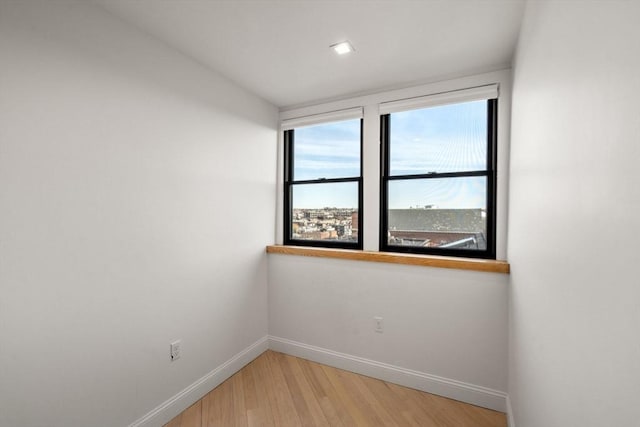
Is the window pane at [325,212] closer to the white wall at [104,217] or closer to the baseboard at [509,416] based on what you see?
the white wall at [104,217]

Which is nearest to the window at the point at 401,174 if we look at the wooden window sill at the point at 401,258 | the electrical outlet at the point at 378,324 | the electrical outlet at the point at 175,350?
the wooden window sill at the point at 401,258

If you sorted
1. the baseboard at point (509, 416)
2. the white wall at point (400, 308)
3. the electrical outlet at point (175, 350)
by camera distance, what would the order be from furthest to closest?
the white wall at point (400, 308), the electrical outlet at point (175, 350), the baseboard at point (509, 416)

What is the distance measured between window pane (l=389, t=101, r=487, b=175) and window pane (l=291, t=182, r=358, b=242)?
1.74ft

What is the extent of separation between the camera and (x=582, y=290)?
682 mm

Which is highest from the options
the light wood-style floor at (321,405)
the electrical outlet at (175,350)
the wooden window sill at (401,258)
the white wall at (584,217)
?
the white wall at (584,217)

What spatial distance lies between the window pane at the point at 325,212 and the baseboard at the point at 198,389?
1194 millimetres

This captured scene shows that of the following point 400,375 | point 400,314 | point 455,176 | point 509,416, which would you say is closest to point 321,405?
point 400,375

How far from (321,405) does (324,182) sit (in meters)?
1.93

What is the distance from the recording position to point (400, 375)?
7.66 feet

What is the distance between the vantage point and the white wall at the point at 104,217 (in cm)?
130

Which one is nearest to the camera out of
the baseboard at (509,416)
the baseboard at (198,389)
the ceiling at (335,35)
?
the ceiling at (335,35)

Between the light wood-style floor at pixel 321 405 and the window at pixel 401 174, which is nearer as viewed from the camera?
the light wood-style floor at pixel 321 405

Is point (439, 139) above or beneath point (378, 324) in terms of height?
above

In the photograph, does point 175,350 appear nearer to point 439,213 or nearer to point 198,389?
point 198,389
